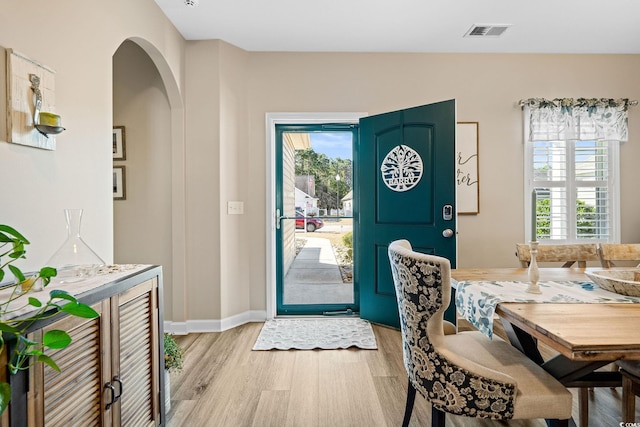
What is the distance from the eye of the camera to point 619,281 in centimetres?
151

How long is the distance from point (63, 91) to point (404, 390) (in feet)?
8.05

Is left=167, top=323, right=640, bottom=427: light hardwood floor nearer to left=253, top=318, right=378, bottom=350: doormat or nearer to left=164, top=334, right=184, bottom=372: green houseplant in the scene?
left=253, top=318, right=378, bottom=350: doormat

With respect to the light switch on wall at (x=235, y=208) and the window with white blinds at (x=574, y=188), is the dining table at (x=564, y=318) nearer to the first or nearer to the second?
the window with white blinds at (x=574, y=188)

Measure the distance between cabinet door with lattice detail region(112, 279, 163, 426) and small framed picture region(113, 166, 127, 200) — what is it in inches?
77.0

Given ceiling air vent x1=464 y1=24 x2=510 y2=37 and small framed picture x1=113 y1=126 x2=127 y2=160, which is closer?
ceiling air vent x1=464 y1=24 x2=510 y2=37

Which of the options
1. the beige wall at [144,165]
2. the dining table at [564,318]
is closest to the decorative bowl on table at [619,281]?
the dining table at [564,318]

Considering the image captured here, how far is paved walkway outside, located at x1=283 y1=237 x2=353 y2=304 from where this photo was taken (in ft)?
12.0

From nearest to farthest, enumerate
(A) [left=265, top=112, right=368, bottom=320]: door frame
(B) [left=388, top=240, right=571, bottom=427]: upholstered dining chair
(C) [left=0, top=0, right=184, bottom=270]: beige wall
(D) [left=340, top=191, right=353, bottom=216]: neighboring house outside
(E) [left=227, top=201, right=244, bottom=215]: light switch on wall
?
(B) [left=388, top=240, right=571, bottom=427]: upholstered dining chair
(C) [left=0, top=0, right=184, bottom=270]: beige wall
(E) [left=227, top=201, right=244, bottom=215]: light switch on wall
(A) [left=265, top=112, right=368, bottom=320]: door frame
(D) [left=340, top=191, right=353, bottom=216]: neighboring house outside

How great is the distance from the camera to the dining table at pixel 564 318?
41.1 inches

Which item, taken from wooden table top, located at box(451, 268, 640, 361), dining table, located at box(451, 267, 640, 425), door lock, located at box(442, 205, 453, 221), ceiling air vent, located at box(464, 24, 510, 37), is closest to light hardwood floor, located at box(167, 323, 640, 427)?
dining table, located at box(451, 267, 640, 425)

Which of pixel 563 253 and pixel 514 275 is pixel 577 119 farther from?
pixel 514 275

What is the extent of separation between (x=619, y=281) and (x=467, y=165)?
2.10m

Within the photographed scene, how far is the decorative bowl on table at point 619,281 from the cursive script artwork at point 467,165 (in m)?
1.78

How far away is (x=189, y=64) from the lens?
10.6 feet
